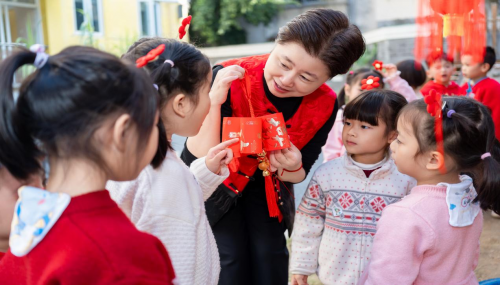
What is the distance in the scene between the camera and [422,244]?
146 cm

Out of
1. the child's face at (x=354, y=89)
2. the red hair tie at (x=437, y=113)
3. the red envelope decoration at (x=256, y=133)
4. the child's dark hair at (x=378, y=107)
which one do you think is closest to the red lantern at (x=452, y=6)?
the red hair tie at (x=437, y=113)

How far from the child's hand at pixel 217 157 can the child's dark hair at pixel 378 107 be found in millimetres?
649

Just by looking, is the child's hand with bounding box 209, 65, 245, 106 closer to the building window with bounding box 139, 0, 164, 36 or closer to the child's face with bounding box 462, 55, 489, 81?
the child's face with bounding box 462, 55, 489, 81

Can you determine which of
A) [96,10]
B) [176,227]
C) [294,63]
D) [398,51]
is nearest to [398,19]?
[398,51]

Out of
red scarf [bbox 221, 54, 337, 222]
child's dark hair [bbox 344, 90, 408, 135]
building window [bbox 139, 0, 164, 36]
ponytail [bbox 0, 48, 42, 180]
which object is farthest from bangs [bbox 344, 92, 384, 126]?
building window [bbox 139, 0, 164, 36]

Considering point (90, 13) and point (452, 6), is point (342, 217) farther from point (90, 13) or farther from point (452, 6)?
point (90, 13)

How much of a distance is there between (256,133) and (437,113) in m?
0.58

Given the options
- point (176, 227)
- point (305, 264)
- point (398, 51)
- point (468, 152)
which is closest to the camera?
point (176, 227)

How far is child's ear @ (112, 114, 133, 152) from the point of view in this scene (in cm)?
88

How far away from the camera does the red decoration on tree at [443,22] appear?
1.50 meters

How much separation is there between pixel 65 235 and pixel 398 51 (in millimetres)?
8270

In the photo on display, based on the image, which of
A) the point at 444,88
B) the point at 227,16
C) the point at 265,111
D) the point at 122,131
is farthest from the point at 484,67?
the point at 227,16

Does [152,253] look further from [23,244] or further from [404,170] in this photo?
[404,170]

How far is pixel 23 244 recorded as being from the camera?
0.87 meters
